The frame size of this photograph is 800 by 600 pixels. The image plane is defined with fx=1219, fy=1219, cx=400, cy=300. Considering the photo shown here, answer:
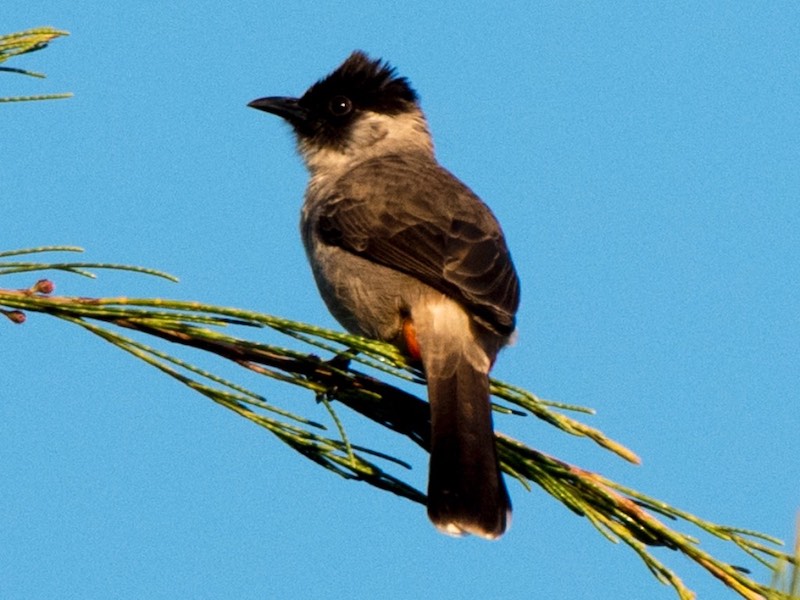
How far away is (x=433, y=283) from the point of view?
4109mm

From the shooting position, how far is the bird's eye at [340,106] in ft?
19.6

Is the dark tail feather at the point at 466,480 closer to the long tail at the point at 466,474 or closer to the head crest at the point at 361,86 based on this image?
the long tail at the point at 466,474

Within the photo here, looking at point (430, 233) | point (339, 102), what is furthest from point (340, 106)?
point (430, 233)

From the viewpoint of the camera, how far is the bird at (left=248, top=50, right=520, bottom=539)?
3.06 m

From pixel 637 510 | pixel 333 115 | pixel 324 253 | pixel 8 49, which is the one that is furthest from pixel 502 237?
pixel 8 49

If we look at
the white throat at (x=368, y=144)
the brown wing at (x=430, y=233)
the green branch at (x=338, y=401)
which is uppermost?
the white throat at (x=368, y=144)

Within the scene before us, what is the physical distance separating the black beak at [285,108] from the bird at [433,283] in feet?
0.60

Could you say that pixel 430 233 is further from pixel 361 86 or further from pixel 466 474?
pixel 361 86

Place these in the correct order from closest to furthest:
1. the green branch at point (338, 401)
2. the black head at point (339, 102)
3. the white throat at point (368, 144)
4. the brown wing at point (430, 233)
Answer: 1. the green branch at point (338, 401)
2. the brown wing at point (430, 233)
3. the white throat at point (368, 144)
4. the black head at point (339, 102)

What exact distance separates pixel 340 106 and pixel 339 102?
0.02 metres

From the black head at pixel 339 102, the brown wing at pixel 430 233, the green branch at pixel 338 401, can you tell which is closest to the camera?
the green branch at pixel 338 401

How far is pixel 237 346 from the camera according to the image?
98.0 inches

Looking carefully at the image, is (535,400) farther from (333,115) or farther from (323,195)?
(333,115)

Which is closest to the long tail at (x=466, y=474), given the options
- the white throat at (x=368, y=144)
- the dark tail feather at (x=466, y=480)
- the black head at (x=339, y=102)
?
the dark tail feather at (x=466, y=480)
